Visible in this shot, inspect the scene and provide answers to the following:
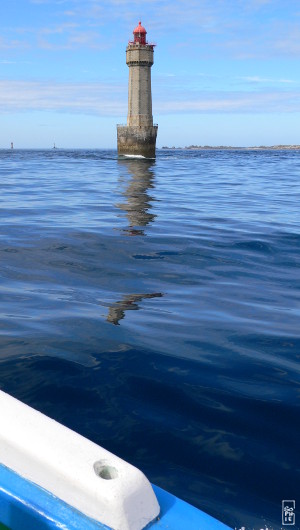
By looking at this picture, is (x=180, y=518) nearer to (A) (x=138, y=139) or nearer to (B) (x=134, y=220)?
(B) (x=134, y=220)

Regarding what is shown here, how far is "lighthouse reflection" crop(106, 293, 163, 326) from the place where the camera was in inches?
177

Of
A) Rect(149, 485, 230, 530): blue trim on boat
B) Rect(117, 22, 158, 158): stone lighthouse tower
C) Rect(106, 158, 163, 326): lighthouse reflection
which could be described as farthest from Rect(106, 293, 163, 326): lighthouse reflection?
Rect(117, 22, 158, 158): stone lighthouse tower

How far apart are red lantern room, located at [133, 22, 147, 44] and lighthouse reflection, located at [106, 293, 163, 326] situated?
4855cm

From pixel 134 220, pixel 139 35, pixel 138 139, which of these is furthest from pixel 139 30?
pixel 134 220

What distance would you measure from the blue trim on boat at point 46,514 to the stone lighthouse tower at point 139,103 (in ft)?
165

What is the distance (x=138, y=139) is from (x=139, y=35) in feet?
33.9

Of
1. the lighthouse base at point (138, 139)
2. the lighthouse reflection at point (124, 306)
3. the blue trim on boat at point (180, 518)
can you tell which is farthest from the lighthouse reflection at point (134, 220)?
the lighthouse base at point (138, 139)

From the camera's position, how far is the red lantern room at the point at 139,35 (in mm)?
47834

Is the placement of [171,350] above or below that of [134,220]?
below

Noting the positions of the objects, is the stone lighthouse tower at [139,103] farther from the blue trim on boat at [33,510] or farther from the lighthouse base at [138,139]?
the blue trim on boat at [33,510]

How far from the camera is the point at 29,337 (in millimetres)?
3973

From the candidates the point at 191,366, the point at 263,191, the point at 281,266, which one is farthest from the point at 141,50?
the point at 191,366

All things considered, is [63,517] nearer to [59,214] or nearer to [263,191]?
[59,214]

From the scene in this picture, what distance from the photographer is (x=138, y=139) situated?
50.9m
